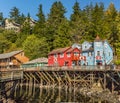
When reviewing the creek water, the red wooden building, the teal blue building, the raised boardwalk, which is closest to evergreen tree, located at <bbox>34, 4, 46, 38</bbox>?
the red wooden building

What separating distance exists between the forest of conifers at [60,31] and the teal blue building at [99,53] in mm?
4138

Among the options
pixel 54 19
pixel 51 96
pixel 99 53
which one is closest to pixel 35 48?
pixel 54 19

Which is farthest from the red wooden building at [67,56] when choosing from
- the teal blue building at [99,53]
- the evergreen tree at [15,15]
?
the evergreen tree at [15,15]

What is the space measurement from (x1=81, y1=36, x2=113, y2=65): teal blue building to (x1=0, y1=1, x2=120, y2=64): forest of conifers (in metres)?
4.14

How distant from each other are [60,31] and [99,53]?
2387 centimetres

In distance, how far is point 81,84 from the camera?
2042 inches

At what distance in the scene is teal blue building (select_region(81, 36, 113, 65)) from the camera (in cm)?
6134

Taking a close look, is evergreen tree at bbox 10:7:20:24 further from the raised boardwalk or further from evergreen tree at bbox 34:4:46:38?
the raised boardwalk

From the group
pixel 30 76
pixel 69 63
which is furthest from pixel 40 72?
pixel 69 63

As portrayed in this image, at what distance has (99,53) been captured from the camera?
2424 inches

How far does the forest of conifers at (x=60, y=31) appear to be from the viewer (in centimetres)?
7825

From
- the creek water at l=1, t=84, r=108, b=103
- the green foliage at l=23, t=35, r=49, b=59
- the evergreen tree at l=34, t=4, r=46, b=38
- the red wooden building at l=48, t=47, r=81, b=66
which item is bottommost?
the creek water at l=1, t=84, r=108, b=103

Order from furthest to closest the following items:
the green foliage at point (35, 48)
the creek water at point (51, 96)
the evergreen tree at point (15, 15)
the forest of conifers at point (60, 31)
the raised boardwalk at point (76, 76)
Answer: the evergreen tree at point (15, 15), the green foliage at point (35, 48), the forest of conifers at point (60, 31), the raised boardwalk at point (76, 76), the creek water at point (51, 96)

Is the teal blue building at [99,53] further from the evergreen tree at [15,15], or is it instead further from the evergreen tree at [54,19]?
the evergreen tree at [15,15]
